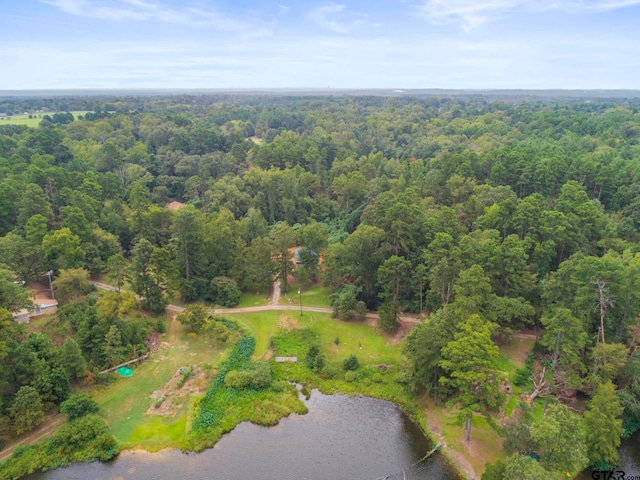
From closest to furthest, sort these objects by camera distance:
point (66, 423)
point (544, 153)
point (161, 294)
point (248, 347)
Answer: point (66, 423)
point (248, 347)
point (161, 294)
point (544, 153)

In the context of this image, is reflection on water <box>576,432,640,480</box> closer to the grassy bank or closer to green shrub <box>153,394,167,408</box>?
the grassy bank

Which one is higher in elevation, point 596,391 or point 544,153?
point 544,153

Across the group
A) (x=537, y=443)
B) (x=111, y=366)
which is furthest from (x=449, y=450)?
(x=111, y=366)

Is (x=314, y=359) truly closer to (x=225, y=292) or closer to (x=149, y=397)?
(x=149, y=397)

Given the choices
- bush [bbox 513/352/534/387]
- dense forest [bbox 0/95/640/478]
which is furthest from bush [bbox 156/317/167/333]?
bush [bbox 513/352/534/387]

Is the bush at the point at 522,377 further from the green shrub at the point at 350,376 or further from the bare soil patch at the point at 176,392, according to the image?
the bare soil patch at the point at 176,392

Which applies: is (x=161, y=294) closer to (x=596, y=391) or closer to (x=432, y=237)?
(x=432, y=237)
